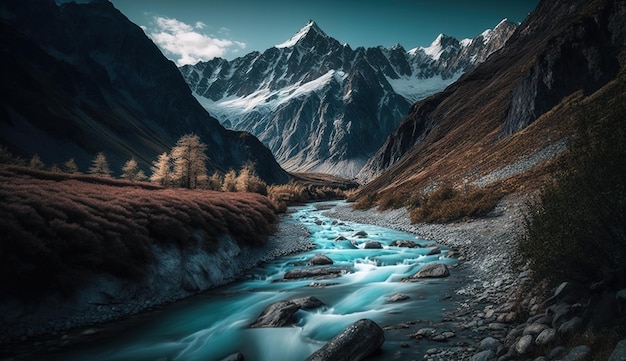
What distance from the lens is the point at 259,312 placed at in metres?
18.3

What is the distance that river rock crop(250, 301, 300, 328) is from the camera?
624 inches

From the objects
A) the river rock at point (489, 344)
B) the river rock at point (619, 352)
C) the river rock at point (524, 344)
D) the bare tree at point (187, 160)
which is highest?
the bare tree at point (187, 160)

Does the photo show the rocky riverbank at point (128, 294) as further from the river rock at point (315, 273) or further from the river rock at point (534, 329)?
the river rock at point (534, 329)

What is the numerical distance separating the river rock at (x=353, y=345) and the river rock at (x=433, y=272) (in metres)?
10.0

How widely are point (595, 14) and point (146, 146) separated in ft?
636

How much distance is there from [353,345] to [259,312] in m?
8.43

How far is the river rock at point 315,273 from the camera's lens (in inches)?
985

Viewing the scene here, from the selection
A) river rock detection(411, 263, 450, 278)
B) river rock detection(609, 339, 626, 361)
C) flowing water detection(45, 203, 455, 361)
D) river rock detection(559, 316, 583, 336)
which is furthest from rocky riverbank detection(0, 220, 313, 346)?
river rock detection(609, 339, 626, 361)

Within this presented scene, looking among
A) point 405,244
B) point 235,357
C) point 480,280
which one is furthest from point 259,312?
point 405,244

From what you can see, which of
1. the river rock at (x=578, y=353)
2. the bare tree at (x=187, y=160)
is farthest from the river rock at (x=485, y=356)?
the bare tree at (x=187, y=160)

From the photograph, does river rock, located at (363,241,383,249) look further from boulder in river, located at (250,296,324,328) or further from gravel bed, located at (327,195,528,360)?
boulder in river, located at (250,296,324,328)

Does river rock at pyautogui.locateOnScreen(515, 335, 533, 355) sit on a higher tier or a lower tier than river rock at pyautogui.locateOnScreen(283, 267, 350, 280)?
higher

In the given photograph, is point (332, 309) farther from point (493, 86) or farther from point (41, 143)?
point (41, 143)

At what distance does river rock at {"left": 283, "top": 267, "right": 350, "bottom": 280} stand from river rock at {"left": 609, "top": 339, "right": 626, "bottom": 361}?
64.7 ft
